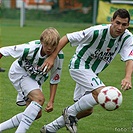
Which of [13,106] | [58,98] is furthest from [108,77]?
[13,106]

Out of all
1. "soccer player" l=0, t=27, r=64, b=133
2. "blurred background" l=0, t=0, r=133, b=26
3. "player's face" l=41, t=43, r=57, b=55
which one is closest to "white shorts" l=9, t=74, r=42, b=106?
"soccer player" l=0, t=27, r=64, b=133

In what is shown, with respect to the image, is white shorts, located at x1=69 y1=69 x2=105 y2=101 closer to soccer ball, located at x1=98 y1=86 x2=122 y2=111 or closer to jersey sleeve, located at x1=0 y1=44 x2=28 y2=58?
soccer ball, located at x1=98 y1=86 x2=122 y2=111

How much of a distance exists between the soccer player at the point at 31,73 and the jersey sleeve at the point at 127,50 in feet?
2.35

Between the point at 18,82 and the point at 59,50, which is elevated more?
the point at 59,50

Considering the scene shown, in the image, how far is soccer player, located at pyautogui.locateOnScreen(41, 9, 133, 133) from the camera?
6.01m

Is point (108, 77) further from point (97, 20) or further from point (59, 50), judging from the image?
point (97, 20)

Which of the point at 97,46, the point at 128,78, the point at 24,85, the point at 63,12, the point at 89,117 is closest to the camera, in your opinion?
the point at 128,78

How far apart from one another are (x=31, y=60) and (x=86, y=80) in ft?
2.10

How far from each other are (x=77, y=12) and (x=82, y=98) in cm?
2031

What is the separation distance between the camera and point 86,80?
6.12 metres

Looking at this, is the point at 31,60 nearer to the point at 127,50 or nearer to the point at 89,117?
the point at 127,50

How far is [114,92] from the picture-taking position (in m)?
5.77

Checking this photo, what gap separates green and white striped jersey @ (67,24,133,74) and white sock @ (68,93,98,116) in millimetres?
396

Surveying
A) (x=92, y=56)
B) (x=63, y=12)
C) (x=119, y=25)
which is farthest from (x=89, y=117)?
(x=63, y=12)
